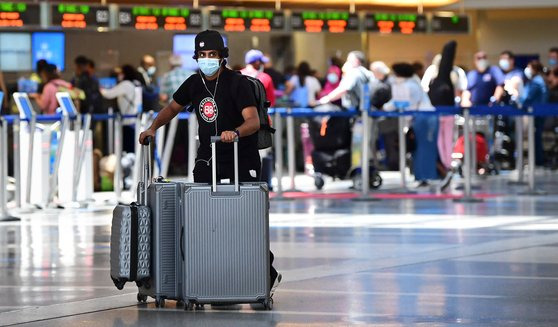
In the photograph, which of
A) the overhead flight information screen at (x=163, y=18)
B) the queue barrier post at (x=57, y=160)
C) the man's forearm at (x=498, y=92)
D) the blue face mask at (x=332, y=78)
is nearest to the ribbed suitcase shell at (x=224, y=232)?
the queue barrier post at (x=57, y=160)

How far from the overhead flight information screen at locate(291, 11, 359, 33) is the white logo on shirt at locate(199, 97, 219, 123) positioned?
20.9m

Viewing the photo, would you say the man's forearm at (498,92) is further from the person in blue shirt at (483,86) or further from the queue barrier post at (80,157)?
the queue barrier post at (80,157)

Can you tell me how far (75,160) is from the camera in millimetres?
18703

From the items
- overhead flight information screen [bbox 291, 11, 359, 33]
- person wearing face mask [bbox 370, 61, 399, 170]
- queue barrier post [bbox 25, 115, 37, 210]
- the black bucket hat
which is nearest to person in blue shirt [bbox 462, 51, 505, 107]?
person wearing face mask [bbox 370, 61, 399, 170]

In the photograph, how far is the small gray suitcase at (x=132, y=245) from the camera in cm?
930

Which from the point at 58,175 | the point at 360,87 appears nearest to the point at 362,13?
the point at 360,87

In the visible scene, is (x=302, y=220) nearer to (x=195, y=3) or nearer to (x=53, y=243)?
(x=53, y=243)

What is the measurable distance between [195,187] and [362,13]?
891 inches

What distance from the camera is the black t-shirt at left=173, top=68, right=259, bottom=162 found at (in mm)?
9594

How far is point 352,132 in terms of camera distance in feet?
70.2

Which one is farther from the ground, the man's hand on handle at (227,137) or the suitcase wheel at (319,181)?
the man's hand on handle at (227,137)

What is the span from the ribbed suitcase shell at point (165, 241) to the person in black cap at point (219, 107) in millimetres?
376

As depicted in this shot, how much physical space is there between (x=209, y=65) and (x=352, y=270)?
2.64m

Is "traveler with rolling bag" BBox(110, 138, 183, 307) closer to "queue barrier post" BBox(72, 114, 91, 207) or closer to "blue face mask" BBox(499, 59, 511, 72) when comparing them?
"queue barrier post" BBox(72, 114, 91, 207)
